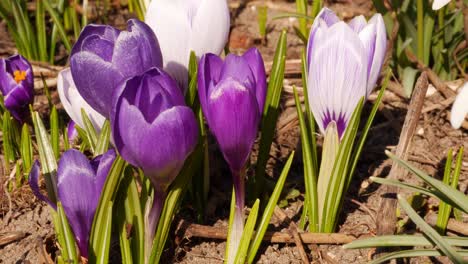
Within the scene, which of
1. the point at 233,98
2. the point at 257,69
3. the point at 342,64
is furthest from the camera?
the point at 342,64

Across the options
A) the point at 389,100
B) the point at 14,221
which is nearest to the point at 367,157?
the point at 389,100

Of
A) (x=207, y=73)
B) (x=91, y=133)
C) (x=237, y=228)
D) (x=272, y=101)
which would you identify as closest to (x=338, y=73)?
(x=272, y=101)

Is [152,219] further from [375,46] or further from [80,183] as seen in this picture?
[375,46]

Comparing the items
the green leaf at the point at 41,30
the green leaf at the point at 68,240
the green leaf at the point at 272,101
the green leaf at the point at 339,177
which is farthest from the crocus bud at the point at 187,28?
the green leaf at the point at 41,30

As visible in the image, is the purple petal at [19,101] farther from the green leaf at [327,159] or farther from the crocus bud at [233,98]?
the green leaf at [327,159]

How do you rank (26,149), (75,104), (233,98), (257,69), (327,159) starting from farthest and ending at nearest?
1. (26,149)
2. (75,104)
3. (327,159)
4. (257,69)
5. (233,98)
